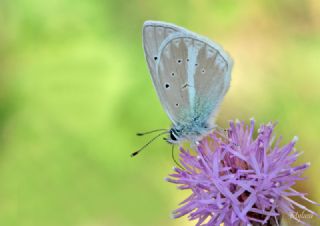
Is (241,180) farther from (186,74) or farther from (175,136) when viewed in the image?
(186,74)

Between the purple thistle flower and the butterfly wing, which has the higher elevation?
the butterfly wing

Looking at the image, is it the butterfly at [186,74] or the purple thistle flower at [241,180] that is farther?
the butterfly at [186,74]

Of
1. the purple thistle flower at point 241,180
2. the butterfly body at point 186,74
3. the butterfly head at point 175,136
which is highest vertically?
the butterfly body at point 186,74

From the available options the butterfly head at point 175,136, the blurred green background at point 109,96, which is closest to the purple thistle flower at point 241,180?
the butterfly head at point 175,136

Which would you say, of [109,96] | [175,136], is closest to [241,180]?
[175,136]

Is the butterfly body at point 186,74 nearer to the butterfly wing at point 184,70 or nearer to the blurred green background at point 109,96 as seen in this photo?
the butterfly wing at point 184,70

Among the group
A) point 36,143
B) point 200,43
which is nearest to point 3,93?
point 36,143

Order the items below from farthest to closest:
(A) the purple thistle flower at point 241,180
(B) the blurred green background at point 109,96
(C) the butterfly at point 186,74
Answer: (B) the blurred green background at point 109,96
(C) the butterfly at point 186,74
(A) the purple thistle flower at point 241,180

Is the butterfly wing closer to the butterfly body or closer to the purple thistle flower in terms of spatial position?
the butterfly body

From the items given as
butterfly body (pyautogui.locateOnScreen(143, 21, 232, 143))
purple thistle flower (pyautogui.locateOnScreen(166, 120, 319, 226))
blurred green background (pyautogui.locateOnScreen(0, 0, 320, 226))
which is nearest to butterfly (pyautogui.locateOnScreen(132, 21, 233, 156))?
butterfly body (pyautogui.locateOnScreen(143, 21, 232, 143))
